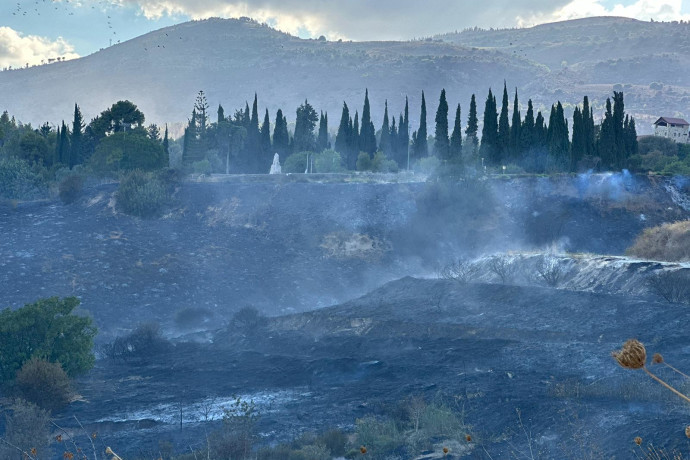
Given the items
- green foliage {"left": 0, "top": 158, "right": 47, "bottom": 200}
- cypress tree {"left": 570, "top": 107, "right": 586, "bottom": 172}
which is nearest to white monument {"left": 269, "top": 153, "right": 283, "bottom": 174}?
green foliage {"left": 0, "top": 158, "right": 47, "bottom": 200}

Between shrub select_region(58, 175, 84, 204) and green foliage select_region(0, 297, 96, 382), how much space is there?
3666 cm

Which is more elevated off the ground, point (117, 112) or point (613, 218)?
point (117, 112)

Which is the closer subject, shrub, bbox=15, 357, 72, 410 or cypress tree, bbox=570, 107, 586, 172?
shrub, bbox=15, 357, 72, 410

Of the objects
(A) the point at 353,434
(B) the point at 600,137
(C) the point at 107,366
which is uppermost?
(B) the point at 600,137

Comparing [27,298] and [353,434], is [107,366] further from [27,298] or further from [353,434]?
[353,434]

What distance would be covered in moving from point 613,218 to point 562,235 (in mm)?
4563

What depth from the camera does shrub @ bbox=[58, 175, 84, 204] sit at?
245 ft

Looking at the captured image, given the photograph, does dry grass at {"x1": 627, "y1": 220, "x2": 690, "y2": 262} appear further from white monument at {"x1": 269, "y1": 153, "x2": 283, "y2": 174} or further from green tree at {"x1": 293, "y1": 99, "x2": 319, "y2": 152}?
green tree at {"x1": 293, "y1": 99, "x2": 319, "y2": 152}

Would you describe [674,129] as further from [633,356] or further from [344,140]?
[633,356]

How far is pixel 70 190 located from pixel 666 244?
4996 centimetres

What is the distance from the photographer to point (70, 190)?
7488 cm

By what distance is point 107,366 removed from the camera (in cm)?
4447

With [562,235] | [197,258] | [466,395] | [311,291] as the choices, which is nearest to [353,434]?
[466,395]

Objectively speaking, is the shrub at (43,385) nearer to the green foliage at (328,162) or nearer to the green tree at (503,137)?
the green tree at (503,137)
